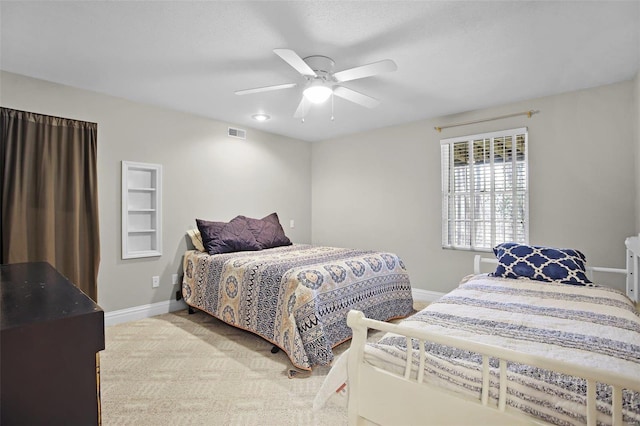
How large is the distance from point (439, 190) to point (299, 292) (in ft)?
8.16

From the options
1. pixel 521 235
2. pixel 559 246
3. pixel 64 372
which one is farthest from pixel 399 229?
pixel 64 372

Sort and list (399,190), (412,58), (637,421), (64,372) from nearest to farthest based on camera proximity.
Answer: (64,372) < (637,421) < (412,58) < (399,190)

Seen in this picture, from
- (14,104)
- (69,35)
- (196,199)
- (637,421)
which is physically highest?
(69,35)

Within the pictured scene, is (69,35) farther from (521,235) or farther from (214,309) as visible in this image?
(521,235)

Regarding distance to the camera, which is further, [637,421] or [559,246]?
[559,246]

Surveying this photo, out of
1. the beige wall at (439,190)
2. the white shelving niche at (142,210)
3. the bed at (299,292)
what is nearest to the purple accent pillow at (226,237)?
the bed at (299,292)

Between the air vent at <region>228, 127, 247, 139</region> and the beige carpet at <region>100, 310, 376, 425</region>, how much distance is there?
251cm

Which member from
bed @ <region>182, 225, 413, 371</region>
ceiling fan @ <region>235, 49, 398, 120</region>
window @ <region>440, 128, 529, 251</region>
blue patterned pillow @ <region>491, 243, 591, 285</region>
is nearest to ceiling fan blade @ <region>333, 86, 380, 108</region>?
ceiling fan @ <region>235, 49, 398, 120</region>

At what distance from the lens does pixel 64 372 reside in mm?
638

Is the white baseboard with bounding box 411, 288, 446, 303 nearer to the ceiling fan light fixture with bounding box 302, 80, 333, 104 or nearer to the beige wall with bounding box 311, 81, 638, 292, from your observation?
the beige wall with bounding box 311, 81, 638, 292

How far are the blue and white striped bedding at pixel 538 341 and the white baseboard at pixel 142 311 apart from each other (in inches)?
120

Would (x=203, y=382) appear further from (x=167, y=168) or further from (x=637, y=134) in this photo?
(x=637, y=134)

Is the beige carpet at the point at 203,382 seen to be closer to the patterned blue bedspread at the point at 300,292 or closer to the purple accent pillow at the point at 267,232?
the patterned blue bedspread at the point at 300,292

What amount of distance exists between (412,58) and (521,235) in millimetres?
2258
